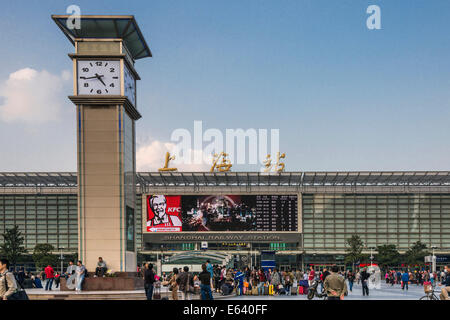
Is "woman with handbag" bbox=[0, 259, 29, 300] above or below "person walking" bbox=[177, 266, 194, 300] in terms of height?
above

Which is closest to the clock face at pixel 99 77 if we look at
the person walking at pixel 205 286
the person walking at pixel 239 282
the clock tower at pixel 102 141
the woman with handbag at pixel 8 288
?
the clock tower at pixel 102 141

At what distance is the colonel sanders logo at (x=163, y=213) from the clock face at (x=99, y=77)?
7006 centimetres

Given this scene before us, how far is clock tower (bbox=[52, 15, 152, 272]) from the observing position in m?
31.9

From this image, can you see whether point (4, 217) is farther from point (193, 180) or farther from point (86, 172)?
point (86, 172)

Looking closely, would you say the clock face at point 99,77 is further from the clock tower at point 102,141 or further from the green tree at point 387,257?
the green tree at point 387,257

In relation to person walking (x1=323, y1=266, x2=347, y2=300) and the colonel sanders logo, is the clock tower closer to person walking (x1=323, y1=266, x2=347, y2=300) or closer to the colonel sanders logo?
person walking (x1=323, y1=266, x2=347, y2=300)

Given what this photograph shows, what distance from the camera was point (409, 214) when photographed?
4198 inches

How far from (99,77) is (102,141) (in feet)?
11.8

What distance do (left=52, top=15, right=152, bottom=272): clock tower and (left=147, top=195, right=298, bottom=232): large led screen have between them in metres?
68.5

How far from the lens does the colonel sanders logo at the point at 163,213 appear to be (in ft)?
334

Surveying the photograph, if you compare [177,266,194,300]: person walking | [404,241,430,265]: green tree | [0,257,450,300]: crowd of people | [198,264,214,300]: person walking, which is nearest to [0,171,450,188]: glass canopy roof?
[404,241,430,265]: green tree

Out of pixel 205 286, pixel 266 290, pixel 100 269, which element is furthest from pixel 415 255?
pixel 205 286

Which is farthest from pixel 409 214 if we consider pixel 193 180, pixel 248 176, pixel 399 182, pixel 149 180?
pixel 149 180

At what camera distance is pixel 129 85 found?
112ft
